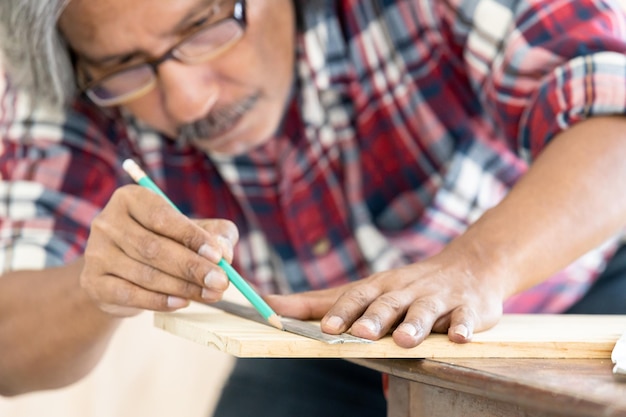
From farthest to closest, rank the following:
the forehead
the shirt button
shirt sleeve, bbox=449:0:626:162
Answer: the shirt button, the forehead, shirt sleeve, bbox=449:0:626:162

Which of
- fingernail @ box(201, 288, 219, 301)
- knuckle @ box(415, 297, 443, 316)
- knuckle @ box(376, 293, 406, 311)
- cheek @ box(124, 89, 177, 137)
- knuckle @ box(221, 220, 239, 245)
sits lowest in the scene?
cheek @ box(124, 89, 177, 137)

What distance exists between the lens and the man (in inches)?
37.2

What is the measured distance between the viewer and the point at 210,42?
1216 millimetres

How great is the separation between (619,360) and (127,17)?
2.56 feet

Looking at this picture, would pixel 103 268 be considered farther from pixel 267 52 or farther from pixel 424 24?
pixel 424 24

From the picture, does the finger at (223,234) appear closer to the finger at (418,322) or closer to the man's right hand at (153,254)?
the man's right hand at (153,254)

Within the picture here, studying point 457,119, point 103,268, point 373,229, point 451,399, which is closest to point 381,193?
point 373,229

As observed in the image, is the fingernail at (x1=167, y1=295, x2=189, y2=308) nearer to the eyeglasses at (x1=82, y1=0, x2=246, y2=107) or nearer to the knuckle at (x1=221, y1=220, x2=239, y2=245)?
the knuckle at (x1=221, y1=220, x2=239, y2=245)

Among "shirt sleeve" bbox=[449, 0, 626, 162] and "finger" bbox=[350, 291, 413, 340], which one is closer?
"finger" bbox=[350, 291, 413, 340]

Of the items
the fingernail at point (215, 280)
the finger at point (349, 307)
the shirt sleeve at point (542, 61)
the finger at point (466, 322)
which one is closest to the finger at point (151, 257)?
the fingernail at point (215, 280)

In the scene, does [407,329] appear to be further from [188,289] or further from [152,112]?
[152,112]

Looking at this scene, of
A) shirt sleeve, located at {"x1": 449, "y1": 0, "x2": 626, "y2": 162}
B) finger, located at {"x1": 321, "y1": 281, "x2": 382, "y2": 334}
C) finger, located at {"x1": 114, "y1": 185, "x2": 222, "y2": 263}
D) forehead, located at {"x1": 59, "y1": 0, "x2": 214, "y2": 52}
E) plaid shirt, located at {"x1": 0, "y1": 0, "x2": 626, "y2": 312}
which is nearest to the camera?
finger, located at {"x1": 321, "y1": 281, "x2": 382, "y2": 334}

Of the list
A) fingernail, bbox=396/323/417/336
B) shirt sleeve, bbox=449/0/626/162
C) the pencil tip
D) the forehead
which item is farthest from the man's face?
fingernail, bbox=396/323/417/336

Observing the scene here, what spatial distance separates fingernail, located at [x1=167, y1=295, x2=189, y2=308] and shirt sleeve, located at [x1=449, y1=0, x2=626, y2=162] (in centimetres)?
48
